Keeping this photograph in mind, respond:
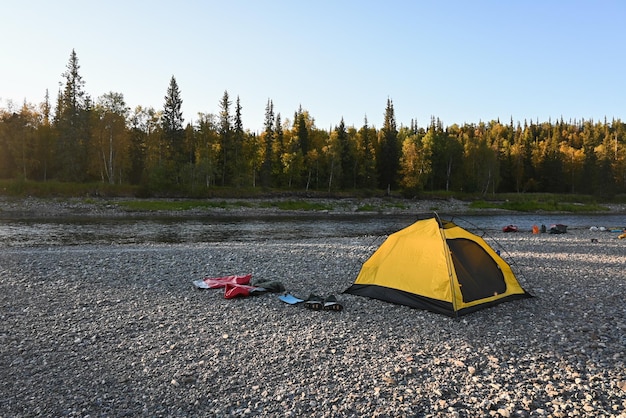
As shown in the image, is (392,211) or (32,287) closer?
(32,287)

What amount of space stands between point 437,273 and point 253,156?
65515 millimetres

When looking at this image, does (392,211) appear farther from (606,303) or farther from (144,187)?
(606,303)

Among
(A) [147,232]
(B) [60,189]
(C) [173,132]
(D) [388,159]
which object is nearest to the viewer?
(A) [147,232]

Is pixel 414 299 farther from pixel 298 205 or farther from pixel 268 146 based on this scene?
pixel 268 146

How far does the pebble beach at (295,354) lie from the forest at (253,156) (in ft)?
167

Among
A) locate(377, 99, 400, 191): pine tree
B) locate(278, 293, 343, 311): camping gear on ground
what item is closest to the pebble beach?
locate(278, 293, 343, 311): camping gear on ground

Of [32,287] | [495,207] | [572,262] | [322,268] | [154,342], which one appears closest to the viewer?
[154,342]

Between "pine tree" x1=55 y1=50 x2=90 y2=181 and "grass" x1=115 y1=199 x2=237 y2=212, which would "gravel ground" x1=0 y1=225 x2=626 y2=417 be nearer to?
"grass" x1=115 y1=199 x2=237 y2=212

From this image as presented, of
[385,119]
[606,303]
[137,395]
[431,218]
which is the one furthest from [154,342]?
[385,119]

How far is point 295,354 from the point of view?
22.2 feet

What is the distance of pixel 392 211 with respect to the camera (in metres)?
56.6

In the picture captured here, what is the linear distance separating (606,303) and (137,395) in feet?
34.4

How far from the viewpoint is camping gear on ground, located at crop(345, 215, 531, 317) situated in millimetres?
9172

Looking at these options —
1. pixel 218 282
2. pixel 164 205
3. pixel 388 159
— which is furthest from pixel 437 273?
pixel 388 159
